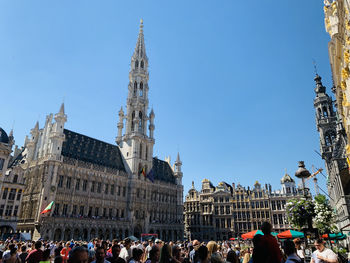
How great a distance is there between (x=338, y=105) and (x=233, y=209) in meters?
49.4

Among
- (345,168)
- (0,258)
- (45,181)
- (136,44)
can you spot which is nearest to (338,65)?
(345,168)

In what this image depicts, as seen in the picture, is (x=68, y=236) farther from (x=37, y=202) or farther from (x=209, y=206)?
(x=209, y=206)

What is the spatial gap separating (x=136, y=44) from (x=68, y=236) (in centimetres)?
5523

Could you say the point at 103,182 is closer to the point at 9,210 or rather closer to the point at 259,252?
the point at 9,210

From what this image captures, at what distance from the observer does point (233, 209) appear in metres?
67.0

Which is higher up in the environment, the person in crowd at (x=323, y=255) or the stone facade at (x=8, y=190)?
the stone facade at (x=8, y=190)

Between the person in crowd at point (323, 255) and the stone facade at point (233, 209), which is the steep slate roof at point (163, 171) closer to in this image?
the stone facade at point (233, 209)

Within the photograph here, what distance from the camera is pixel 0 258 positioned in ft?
28.2

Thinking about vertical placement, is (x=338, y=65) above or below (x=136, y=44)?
below

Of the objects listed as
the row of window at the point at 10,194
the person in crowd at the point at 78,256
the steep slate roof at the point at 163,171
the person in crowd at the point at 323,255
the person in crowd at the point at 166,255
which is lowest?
the person in crowd at the point at 323,255

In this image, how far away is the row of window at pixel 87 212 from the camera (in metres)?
42.7

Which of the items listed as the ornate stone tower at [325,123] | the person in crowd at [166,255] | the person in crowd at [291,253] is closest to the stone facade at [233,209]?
the ornate stone tower at [325,123]

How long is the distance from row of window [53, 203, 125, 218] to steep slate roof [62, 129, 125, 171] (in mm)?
9765

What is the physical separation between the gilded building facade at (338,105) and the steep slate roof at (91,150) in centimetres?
4374
